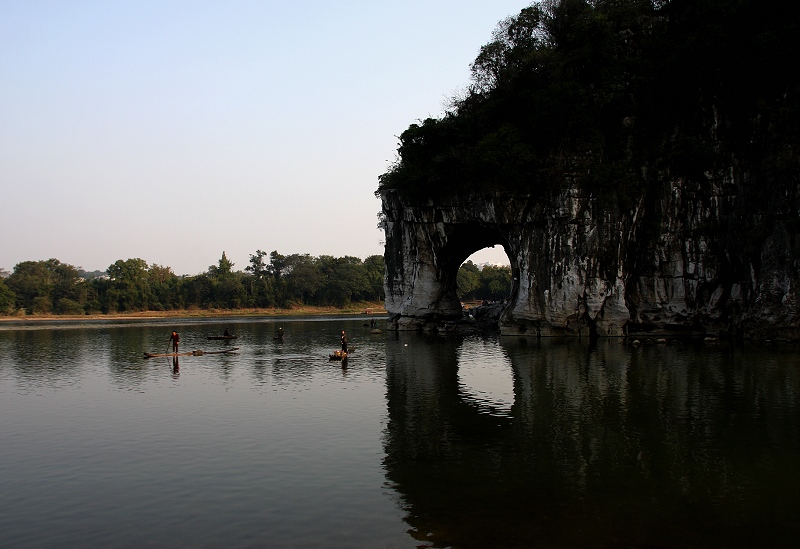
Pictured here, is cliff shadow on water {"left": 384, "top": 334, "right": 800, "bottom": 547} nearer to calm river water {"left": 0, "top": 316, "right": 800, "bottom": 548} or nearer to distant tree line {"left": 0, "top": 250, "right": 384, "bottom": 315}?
calm river water {"left": 0, "top": 316, "right": 800, "bottom": 548}

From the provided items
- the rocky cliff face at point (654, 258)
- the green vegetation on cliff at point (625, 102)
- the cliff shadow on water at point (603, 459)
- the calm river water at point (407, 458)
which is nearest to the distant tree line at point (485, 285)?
the rocky cliff face at point (654, 258)

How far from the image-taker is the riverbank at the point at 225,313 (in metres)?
107

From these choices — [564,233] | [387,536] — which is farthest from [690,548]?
[564,233]

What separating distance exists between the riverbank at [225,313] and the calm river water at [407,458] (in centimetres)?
8603

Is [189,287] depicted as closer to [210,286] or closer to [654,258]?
[210,286]

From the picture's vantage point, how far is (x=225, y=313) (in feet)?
395

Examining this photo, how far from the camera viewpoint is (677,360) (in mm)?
32500

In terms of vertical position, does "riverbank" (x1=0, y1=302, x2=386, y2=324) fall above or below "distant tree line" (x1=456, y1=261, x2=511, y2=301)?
below

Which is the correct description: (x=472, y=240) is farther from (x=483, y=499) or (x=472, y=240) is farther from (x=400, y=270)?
(x=483, y=499)

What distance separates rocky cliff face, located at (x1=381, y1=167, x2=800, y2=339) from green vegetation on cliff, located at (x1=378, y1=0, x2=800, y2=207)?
4.51 ft

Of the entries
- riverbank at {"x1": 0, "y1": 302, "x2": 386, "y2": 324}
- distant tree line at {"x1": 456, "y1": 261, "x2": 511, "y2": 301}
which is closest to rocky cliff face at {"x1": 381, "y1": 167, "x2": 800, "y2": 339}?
riverbank at {"x1": 0, "y1": 302, "x2": 386, "y2": 324}

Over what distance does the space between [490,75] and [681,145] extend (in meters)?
16.6

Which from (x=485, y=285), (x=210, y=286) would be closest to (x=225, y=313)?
(x=210, y=286)

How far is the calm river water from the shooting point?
35.5 feet
